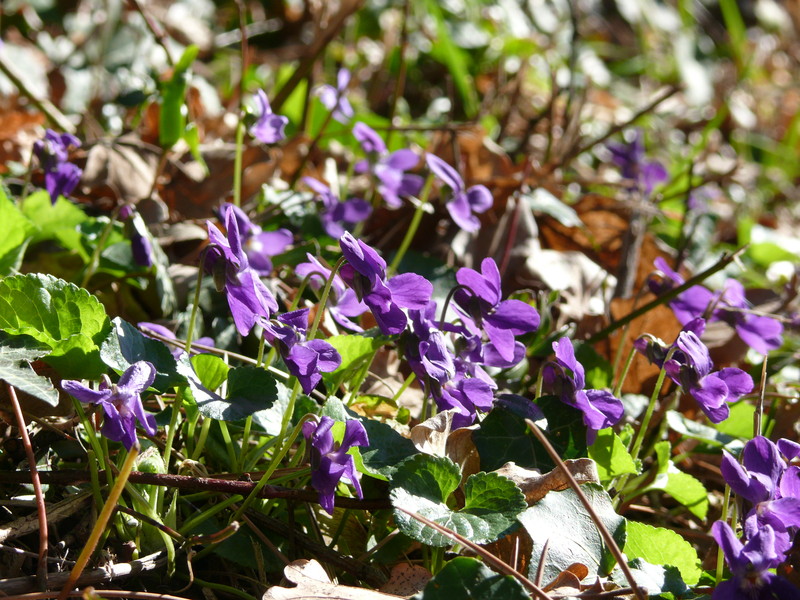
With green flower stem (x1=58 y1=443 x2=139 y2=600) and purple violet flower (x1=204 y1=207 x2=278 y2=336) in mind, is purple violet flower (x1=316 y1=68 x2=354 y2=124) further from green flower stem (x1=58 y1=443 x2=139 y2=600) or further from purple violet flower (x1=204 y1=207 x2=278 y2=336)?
green flower stem (x1=58 y1=443 x2=139 y2=600)

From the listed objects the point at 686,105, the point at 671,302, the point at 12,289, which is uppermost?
the point at 12,289

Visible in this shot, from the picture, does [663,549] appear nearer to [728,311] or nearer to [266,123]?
[728,311]

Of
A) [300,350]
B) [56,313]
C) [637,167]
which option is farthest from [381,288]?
[637,167]

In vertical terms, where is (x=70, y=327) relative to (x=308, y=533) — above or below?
above

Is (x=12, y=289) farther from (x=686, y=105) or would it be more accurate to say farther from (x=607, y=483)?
(x=686, y=105)

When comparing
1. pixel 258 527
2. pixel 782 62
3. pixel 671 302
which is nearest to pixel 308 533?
pixel 258 527

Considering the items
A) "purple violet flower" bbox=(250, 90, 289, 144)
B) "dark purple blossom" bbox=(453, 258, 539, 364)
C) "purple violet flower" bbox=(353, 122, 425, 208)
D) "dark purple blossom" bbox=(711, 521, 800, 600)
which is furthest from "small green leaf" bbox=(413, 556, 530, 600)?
"purple violet flower" bbox=(353, 122, 425, 208)

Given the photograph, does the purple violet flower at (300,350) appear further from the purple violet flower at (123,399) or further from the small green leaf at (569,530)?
the small green leaf at (569,530)
